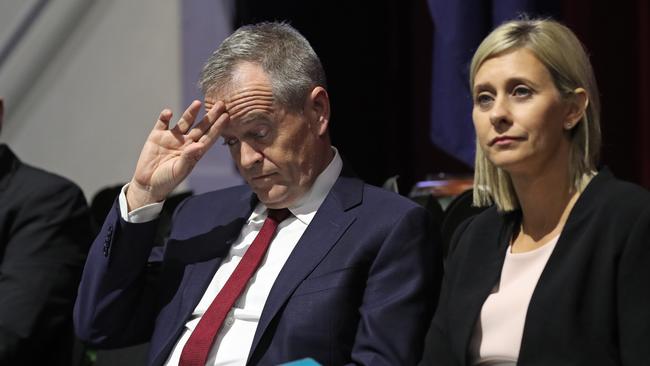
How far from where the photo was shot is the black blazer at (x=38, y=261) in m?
3.47

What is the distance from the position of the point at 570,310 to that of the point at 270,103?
3.18 ft

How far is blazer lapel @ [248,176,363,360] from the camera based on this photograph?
9.10 ft

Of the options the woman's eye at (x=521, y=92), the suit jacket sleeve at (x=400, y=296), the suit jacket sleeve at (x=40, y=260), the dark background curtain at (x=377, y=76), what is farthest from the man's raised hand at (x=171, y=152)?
the dark background curtain at (x=377, y=76)

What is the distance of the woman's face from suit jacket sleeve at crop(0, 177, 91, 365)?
1.62 metres

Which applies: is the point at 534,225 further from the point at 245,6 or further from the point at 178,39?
the point at 178,39

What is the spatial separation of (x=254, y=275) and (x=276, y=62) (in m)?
0.55

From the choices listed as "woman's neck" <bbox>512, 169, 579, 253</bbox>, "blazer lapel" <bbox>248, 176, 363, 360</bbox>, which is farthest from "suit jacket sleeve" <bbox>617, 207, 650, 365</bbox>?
"blazer lapel" <bbox>248, 176, 363, 360</bbox>

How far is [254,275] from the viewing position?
2.93 metres

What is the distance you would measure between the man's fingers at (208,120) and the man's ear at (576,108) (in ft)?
2.94

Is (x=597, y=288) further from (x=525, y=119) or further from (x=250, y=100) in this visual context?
(x=250, y=100)

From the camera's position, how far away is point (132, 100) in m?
5.33

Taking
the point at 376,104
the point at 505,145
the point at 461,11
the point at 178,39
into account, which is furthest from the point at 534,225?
the point at 178,39

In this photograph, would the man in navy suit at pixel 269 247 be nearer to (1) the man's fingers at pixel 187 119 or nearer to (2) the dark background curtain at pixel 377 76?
(1) the man's fingers at pixel 187 119

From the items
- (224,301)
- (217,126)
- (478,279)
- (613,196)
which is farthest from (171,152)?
(613,196)
